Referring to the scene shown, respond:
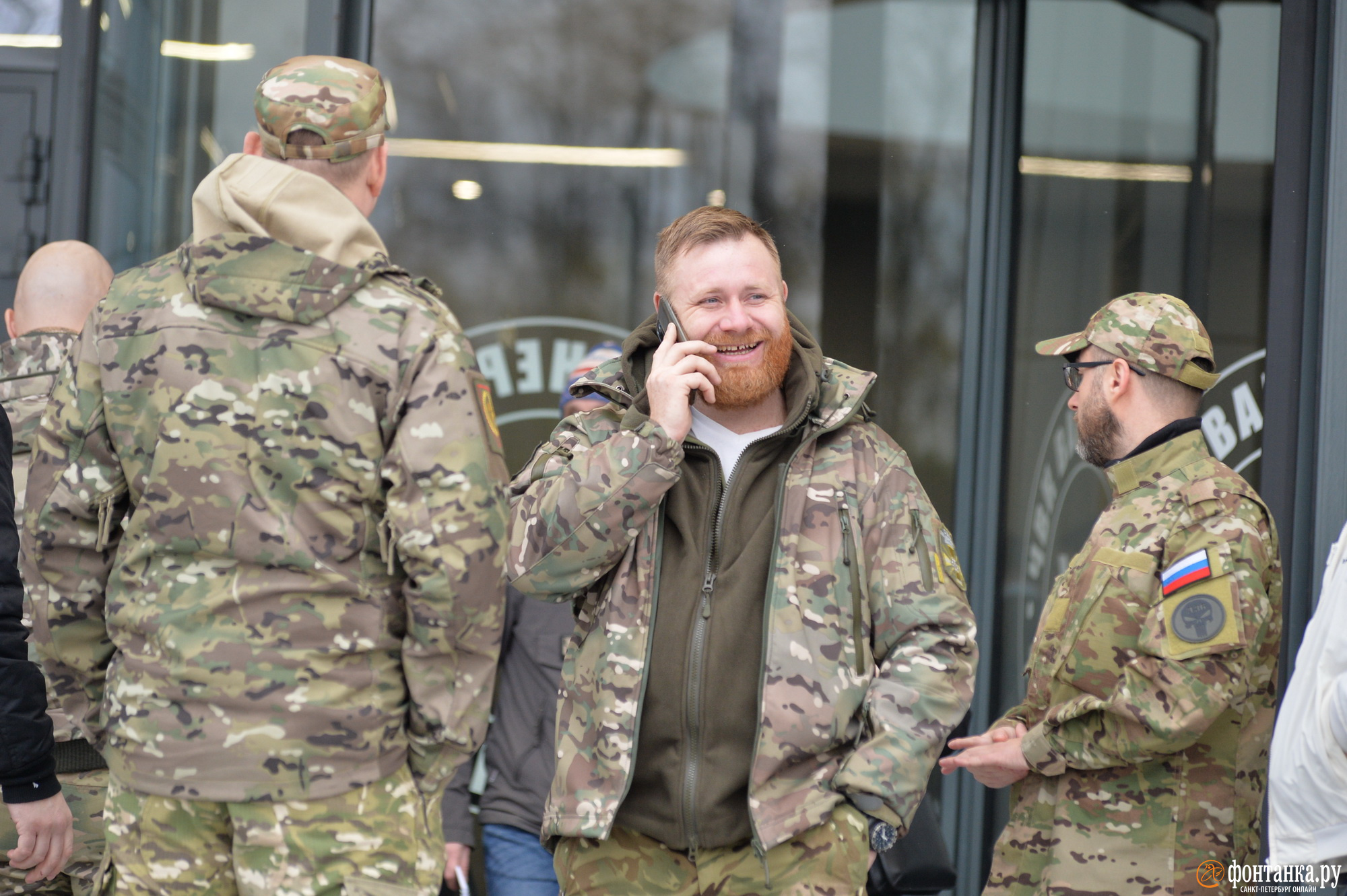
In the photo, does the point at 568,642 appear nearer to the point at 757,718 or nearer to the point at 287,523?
the point at 757,718

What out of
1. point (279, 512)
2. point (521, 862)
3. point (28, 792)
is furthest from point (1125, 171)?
point (28, 792)

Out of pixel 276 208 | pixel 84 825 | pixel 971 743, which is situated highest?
pixel 276 208

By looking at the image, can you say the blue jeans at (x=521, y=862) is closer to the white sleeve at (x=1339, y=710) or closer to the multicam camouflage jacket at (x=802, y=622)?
the multicam camouflage jacket at (x=802, y=622)

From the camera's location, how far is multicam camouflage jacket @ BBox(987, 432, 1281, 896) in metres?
2.79

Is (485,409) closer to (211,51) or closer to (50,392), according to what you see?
(50,392)

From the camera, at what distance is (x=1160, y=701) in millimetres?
2795

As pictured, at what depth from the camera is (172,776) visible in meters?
2.06

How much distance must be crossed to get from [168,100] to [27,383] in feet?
5.34

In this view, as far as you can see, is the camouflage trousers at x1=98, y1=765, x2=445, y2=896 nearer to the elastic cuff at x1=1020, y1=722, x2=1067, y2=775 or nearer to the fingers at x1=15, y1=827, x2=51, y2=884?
the fingers at x1=15, y1=827, x2=51, y2=884

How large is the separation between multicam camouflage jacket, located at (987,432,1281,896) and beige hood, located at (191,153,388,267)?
1894 millimetres

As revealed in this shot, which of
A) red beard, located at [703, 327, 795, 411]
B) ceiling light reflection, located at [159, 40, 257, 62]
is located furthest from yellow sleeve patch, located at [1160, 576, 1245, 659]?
ceiling light reflection, located at [159, 40, 257, 62]

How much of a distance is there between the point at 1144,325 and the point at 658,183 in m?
2.18

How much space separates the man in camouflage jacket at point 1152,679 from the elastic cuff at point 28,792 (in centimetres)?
197
